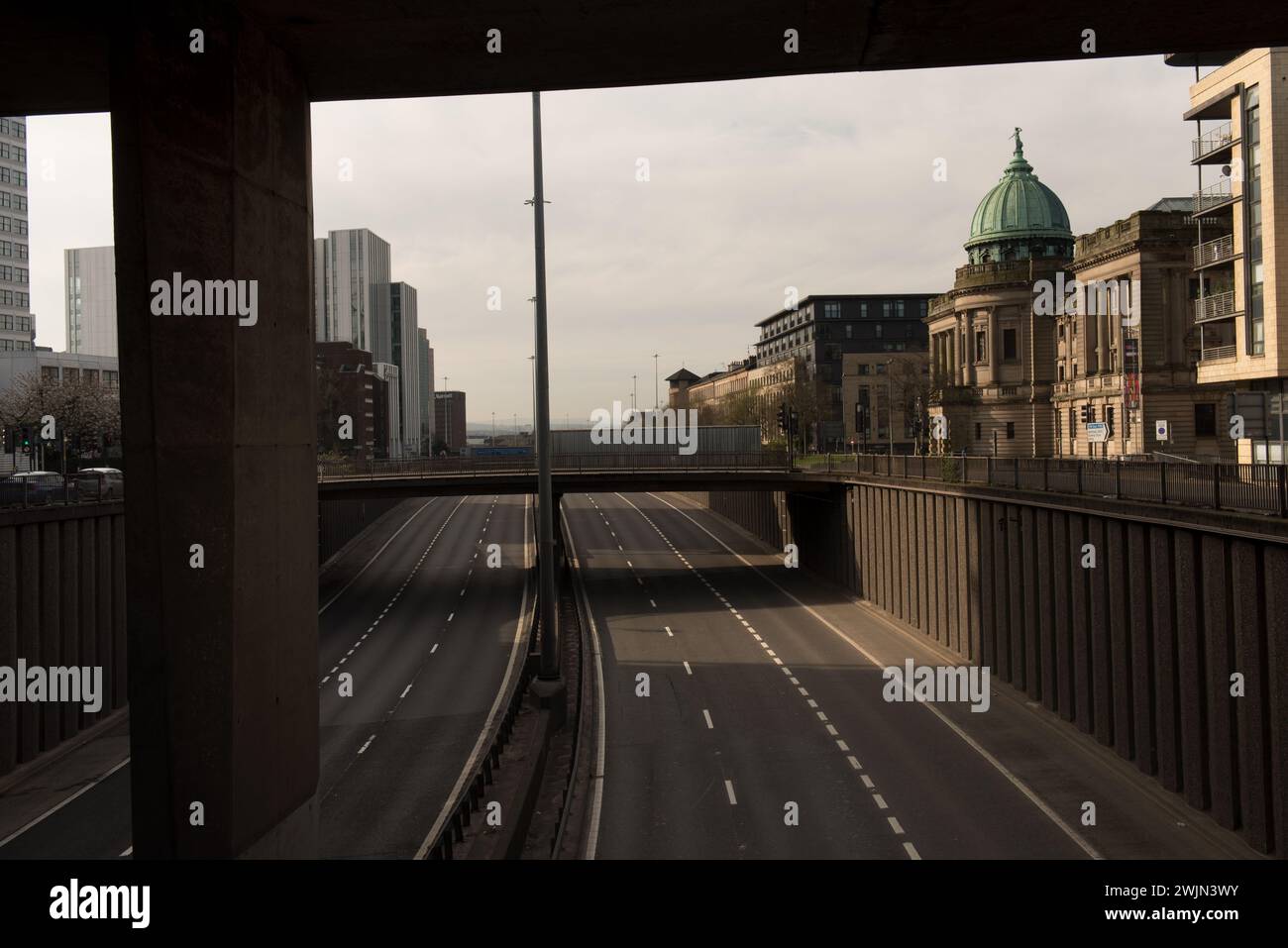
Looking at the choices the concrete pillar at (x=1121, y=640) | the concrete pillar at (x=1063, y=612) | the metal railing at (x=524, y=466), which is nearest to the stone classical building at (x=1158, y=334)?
the metal railing at (x=524, y=466)

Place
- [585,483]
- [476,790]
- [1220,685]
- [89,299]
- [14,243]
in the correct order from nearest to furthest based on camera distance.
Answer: [476,790], [1220,685], [585,483], [14,243], [89,299]

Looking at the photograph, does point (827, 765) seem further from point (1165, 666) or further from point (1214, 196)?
point (1214, 196)

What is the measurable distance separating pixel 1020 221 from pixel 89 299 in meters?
167

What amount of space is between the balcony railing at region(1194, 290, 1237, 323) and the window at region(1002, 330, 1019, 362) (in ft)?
A: 115

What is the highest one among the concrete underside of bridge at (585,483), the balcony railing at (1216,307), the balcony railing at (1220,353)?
the balcony railing at (1216,307)

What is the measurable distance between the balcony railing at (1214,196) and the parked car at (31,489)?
38.0 m

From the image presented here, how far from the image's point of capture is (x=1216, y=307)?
3503 cm

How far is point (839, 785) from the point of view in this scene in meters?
21.5

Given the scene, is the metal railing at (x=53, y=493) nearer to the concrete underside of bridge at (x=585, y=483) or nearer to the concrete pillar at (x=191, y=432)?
the concrete pillar at (x=191, y=432)

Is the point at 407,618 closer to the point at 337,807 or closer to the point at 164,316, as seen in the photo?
the point at 337,807

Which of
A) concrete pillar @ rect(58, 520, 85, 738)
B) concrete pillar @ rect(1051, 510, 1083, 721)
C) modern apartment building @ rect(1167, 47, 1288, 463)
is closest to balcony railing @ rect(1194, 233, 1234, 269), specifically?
modern apartment building @ rect(1167, 47, 1288, 463)

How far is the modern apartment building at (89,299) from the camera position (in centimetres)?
17500

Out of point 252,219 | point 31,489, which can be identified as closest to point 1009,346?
point 31,489
